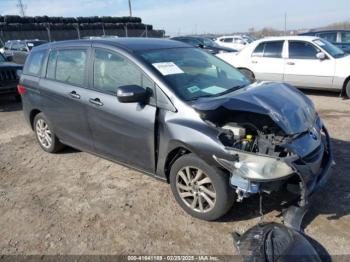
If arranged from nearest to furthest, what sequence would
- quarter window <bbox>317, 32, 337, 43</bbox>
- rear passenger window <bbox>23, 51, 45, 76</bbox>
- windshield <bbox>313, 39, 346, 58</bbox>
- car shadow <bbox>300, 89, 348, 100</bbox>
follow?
rear passenger window <bbox>23, 51, 45, 76</bbox>
windshield <bbox>313, 39, 346, 58</bbox>
car shadow <bbox>300, 89, 348, 100</bbox>
quarter window <bbox>317, 32, 337, 43</bbox>

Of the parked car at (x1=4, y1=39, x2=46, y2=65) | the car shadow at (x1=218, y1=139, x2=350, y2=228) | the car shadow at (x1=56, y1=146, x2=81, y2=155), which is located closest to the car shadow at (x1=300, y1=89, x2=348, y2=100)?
the car shadow at (x1=218, y1=139, x2=350, y2=228)

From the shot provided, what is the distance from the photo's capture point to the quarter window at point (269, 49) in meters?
9.35

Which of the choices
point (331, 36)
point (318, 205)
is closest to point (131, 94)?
point (318, 205)

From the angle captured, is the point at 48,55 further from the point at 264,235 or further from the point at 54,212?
the point at 264,235

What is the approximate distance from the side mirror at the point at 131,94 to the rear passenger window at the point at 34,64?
232 centimetres

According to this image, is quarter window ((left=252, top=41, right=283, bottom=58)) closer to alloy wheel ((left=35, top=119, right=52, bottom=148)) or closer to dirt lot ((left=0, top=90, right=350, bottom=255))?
dirt lot ((left=0, top=90, right=350, bottom=255))

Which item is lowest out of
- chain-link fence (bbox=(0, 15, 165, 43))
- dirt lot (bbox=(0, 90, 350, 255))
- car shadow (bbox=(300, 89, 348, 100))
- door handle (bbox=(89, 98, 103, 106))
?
dirt lot (bbox=(0, 90, 350, 255))

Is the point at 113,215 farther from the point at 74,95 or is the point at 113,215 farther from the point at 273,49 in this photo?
the point at 273,49

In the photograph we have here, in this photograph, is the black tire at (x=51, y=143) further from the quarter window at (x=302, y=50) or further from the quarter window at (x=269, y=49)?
the quarter window at (x=302, y=50)

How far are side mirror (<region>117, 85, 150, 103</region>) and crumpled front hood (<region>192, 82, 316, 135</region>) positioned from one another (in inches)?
23.1

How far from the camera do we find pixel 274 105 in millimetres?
3484

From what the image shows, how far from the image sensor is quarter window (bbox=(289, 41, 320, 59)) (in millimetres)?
8828

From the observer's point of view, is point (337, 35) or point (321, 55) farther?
point (337, 35)

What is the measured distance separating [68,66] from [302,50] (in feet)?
21.2
